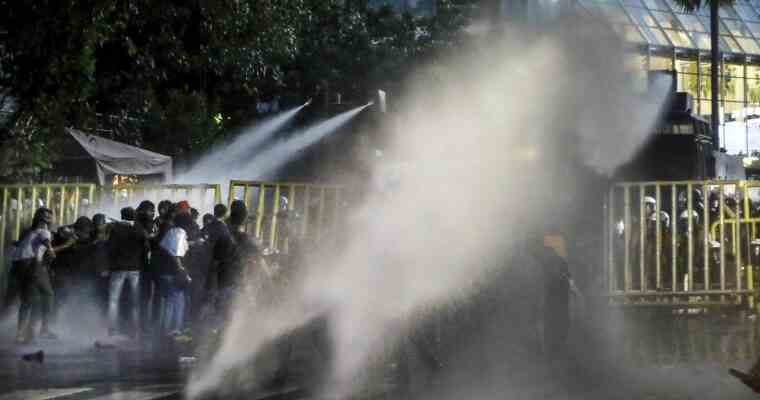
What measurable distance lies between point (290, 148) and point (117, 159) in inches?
222

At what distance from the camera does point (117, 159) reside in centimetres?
1977

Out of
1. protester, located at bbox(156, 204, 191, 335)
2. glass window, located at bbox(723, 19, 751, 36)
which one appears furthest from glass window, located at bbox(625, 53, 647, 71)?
glass window, located at bbox(723, 19, 751, 36)

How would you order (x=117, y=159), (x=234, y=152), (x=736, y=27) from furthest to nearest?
(x=736, y=27), (x=234, y=152), (x=117, y=159)

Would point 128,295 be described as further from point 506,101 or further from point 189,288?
point 506,101

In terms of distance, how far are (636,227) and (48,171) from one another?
1027 cm

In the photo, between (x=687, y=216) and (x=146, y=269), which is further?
(x=687, y=216)

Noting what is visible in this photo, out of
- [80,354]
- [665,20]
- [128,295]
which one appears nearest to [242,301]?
[80,354]

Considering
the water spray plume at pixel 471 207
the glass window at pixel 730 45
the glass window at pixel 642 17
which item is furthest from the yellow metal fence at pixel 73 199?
the glass window at pixel 730 45

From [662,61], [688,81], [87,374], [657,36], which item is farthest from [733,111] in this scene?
[87,374]

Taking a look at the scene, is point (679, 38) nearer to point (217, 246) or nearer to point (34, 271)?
point (34, 271)

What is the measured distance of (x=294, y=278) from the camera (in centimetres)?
1033

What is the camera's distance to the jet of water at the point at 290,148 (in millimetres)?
20609

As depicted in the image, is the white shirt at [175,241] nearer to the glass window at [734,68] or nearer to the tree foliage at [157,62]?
the tree foliage at [157,62]

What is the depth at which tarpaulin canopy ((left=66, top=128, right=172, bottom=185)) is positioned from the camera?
19.6m
